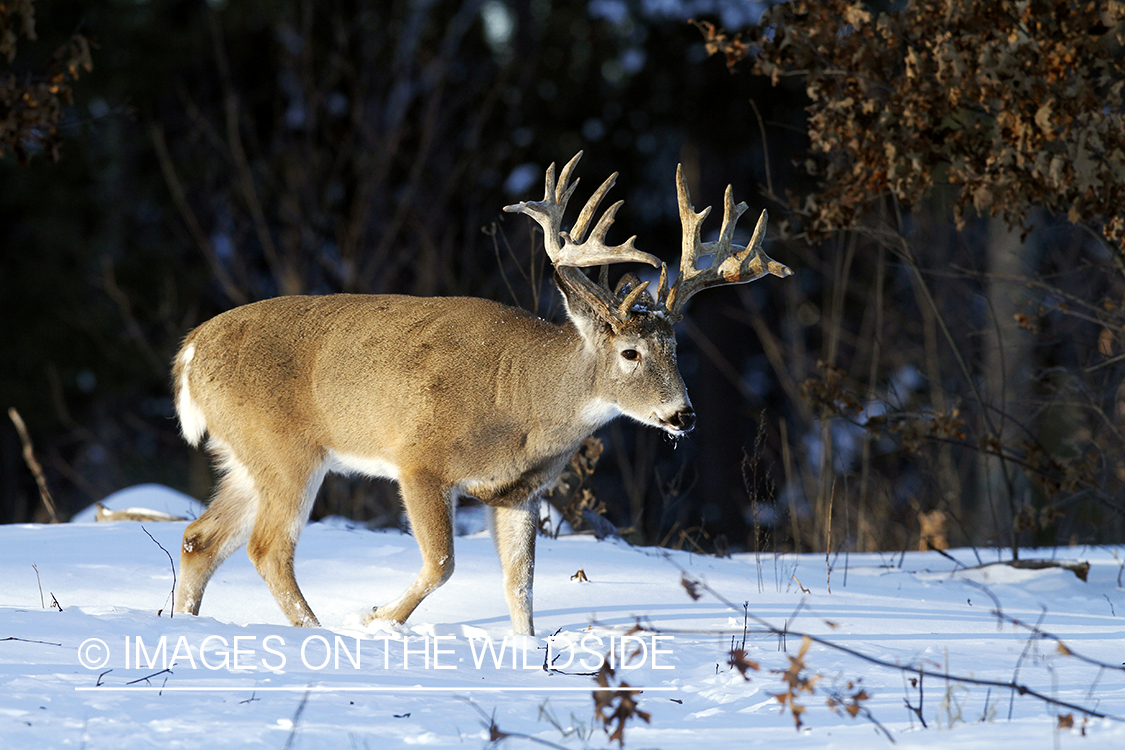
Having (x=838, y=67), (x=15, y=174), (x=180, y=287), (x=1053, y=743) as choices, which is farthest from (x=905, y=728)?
(x=15, y=174)

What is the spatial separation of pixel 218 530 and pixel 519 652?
1.79 metres

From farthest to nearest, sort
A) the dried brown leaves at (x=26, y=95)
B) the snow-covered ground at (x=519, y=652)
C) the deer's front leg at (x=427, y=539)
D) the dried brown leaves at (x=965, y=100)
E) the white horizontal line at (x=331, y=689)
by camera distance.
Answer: the dried brown leaves at (x=26, y=95), the dried brown leaves at (x=965, y=100), the deer's front leg at (x=427, y=539), the white horizontal line at (x=331, y=689), the snow-covered ground at (x=519, y=652)

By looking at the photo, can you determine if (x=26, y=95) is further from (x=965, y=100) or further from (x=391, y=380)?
(x=965, y=100)

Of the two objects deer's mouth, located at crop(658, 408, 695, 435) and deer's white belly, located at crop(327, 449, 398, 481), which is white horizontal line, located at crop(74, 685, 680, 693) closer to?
deer's mouth, located at crop(658, 408, 695, 435)

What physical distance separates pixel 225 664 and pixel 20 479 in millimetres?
16229

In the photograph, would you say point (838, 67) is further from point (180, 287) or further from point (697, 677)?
point (180, 287)

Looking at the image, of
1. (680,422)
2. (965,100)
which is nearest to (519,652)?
(680,422)

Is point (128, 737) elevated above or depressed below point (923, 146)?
below

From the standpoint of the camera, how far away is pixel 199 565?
20.1 ft

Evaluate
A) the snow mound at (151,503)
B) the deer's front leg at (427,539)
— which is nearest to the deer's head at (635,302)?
the deer's front leg at (427,539)

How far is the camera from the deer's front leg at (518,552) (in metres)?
5.83

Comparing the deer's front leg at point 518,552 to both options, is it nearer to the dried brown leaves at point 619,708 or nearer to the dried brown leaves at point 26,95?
the dried brown leaves at point 619,708

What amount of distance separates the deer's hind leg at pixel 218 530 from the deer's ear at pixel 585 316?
171 cm

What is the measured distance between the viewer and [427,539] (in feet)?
19.0
